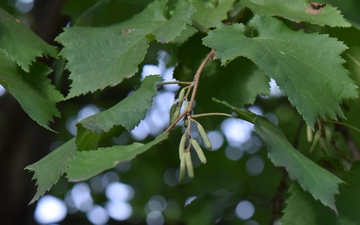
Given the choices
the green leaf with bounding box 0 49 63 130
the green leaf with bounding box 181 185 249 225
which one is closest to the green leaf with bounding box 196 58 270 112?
the green leaf with bounding box 0 49 63 130

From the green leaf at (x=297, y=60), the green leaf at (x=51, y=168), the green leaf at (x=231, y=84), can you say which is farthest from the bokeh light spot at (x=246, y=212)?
the green leaf at (x=51, y=168)

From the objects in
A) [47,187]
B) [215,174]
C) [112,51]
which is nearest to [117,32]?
[112,51]

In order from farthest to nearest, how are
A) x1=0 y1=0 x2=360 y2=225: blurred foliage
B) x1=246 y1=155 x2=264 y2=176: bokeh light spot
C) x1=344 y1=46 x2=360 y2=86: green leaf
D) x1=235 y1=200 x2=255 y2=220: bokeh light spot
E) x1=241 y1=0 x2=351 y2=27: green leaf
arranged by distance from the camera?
x1=246 y1=155 x2=264 y2=176: bokeh light spot
x1=235 y1=200 x2=255 y2=220: bokeh light spot
x1=344 y1=46 x2=360 y2=86: green leaf
x1=241 y1=0 x2=351 y2=27: green leaf
x1=0 y1=0 x2=360 y2=225: blurred foliage

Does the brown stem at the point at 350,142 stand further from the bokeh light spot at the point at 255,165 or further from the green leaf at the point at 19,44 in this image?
the bokeh light spot at the point at 255,165

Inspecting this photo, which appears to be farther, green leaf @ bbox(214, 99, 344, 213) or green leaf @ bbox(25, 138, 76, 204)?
green leaf @ bbox(25, 138, 76, 204)

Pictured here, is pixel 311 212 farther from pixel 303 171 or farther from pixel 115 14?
pixel 115 14

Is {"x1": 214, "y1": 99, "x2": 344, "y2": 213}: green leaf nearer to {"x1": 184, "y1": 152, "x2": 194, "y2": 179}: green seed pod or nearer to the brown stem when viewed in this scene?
{"x1": 184, "y1": 152, "x2": 194, "y2": 179}: green seed pod
